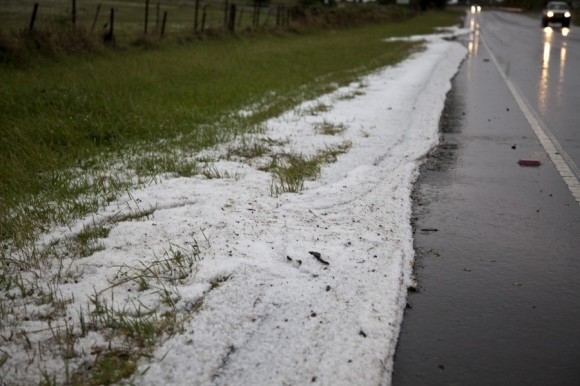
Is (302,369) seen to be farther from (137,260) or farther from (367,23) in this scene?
(367,23)

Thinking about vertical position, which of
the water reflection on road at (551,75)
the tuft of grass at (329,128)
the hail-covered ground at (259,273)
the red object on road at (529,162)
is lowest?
the hail-covered ground at (259,273)

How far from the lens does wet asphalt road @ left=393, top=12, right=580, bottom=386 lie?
3012 mm

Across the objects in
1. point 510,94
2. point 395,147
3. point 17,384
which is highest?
point 510,94

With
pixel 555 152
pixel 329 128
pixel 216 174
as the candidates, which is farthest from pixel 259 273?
pixel 329 128

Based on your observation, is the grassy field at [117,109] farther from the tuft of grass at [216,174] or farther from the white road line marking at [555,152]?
the white road line marking at [555,152]

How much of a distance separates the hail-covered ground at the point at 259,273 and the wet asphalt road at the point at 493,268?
0.56ft

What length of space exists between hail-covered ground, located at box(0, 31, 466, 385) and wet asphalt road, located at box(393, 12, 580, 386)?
6.8 inches

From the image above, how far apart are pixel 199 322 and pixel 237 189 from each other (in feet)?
8.46

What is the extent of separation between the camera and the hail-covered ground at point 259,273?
9.64 ft

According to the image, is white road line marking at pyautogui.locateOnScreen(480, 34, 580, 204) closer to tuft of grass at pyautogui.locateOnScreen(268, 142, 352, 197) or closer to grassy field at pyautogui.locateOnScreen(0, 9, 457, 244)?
tuft of grass at pyautogui.locateOnScreen(268, 142, 352, 197)

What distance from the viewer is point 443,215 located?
17.0ft

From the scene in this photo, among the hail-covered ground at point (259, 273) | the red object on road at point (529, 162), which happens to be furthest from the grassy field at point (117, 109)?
the red object on road at point (529, 162)

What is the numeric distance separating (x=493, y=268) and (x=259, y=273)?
1.61m

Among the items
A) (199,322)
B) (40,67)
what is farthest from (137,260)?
(40,67)
